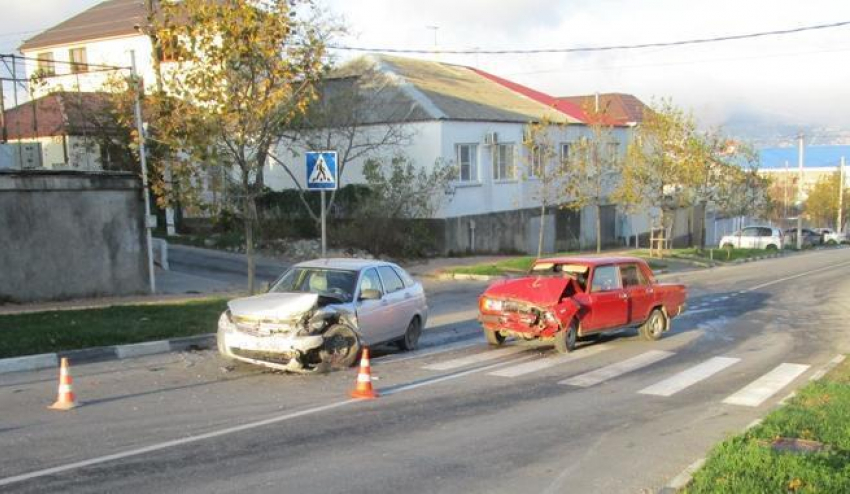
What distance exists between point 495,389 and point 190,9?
30.4 feet

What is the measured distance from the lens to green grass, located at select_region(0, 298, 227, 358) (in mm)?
11625

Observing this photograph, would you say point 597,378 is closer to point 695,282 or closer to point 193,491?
point 193,491

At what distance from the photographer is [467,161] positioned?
33.2 m

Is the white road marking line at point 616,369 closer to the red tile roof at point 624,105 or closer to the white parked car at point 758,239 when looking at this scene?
the white parked car at point 758,239

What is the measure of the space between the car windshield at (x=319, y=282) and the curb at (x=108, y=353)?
6.37 feet

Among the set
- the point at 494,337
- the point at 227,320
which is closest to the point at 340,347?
the point at 227,320

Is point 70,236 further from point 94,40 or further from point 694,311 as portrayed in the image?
point 94,40

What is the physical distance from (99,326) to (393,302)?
503 cm

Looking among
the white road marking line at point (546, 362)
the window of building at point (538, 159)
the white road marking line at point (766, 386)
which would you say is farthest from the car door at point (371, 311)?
the window of building at point (538, 159)

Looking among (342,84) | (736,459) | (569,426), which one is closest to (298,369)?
(569,426)

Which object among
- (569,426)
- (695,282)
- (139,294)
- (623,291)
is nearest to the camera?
(569,426)

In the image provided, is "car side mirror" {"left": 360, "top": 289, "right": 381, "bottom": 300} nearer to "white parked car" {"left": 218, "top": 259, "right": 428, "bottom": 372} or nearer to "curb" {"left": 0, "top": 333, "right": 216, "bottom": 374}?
"white parked car" {"left": 218, "top": 259, "right": 428, "bottom": 372}

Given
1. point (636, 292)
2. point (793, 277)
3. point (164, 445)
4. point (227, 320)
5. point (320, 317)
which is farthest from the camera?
point (793, 277)

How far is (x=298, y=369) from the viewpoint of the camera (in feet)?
34.2
